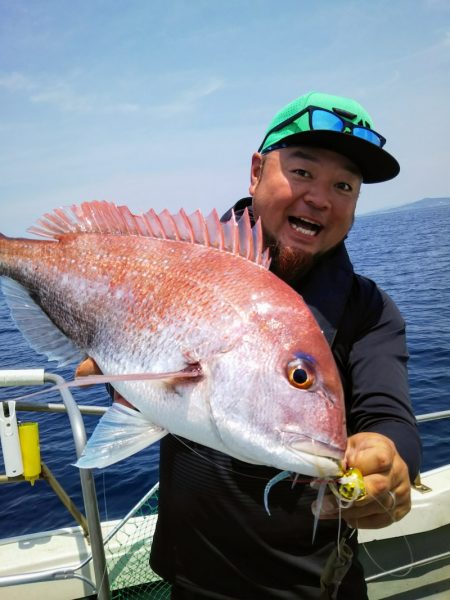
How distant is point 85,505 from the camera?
259 cm

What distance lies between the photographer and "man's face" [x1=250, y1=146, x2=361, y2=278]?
1.98m

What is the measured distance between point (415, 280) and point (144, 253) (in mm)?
25010

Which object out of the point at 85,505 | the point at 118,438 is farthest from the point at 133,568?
the point at 118,438

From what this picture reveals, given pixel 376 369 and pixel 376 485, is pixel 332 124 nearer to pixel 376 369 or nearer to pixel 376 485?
pixel 376 369

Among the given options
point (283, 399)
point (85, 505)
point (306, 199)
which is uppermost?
point (306, 199)

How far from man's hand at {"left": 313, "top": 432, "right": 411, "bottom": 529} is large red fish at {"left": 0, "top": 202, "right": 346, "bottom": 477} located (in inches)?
5.3

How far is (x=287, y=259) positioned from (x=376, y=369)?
597 mm

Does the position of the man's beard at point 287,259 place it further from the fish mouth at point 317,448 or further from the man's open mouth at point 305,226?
the fish mouth at point 317,448

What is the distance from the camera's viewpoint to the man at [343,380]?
1896 mm

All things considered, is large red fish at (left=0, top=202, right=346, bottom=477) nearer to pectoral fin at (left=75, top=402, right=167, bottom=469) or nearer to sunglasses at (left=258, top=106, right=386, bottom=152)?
pectoral fin at (left=75, top=402, right=167, bottom=469)

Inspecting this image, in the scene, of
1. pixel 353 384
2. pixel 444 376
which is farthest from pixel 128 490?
pixel 444 376

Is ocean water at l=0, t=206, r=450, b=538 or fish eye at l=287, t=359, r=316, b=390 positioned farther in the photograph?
ocean water at l=0, t=206, r=450, b=538

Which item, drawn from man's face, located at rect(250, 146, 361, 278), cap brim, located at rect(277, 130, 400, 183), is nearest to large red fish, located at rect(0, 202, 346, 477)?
man's face, located at rect(250, 146, 361, 278)

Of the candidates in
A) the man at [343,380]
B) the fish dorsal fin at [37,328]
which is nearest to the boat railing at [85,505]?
the fish dorsal fin at [37,328]
